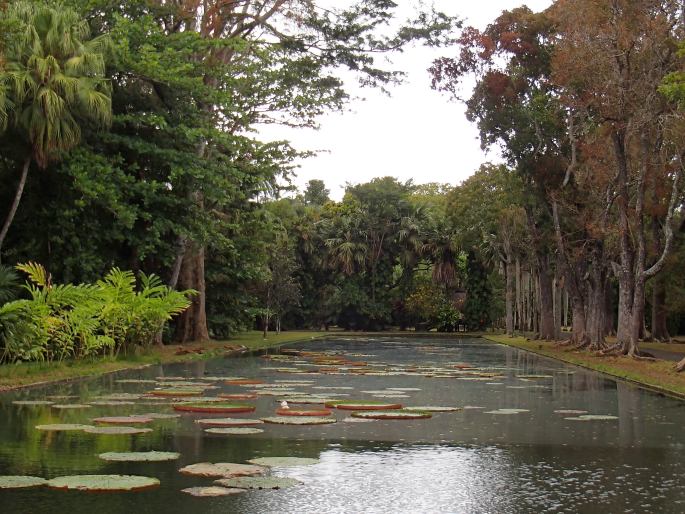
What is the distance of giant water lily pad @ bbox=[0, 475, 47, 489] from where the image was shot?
672 cm

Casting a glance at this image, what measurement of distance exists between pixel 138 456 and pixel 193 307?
88.2 feet

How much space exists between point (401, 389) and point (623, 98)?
47.1 ft

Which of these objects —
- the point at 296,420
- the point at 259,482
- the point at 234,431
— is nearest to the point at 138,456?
the point at 259,482

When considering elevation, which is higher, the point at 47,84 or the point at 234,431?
the point at 47,84

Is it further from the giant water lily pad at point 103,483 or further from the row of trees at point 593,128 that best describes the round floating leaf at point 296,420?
the row of trees at point 593,128

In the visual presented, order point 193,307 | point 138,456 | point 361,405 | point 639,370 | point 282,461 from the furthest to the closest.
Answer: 1. point 193,307
2. point 639,370
3. point 361,405
4. point 138,456
5. point 282,461

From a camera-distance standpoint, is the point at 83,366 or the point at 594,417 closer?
the point at 594,417

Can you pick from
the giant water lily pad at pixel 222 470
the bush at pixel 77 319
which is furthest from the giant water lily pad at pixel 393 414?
the bush at pixel 77 319

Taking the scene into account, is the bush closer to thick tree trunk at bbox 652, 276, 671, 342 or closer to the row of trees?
the row of trees

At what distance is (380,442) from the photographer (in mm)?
9500

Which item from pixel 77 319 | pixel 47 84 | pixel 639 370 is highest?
pixel 47 84

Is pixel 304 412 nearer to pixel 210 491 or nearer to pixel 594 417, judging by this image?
pixel 594 417

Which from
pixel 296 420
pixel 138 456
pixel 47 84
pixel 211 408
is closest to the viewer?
pixel 138 456

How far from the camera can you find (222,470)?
7395 millimetres
